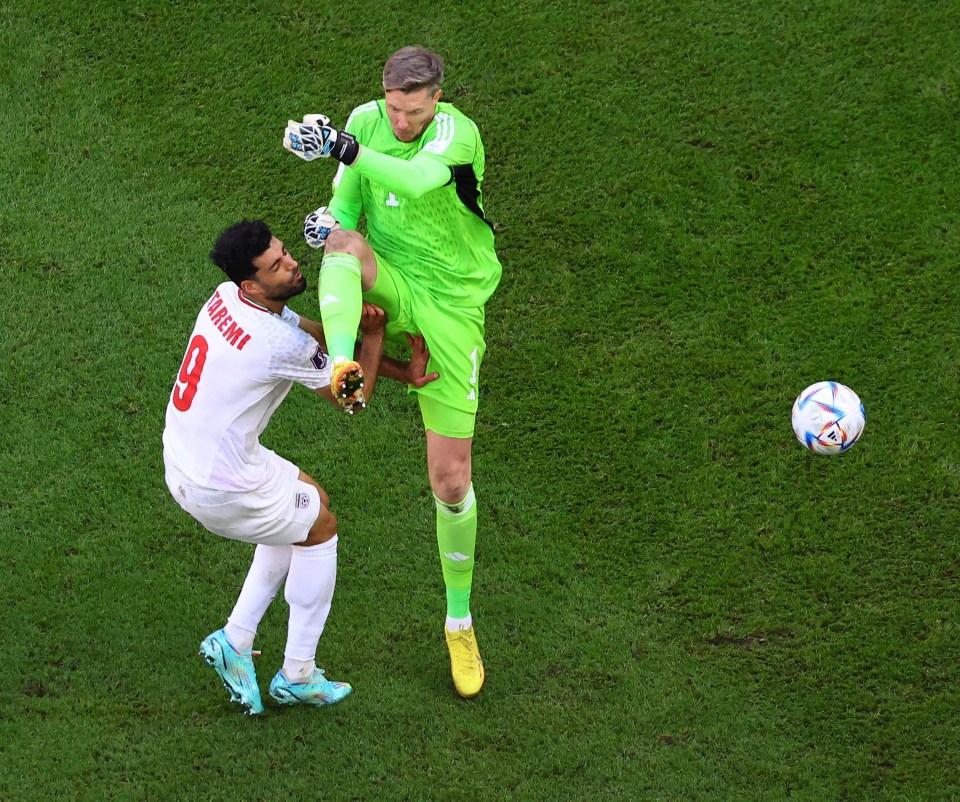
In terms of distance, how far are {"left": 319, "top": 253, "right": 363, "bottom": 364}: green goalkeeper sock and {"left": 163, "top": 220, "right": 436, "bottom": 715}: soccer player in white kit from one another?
0.15 m

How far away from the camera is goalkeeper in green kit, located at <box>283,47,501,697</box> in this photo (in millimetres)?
4598

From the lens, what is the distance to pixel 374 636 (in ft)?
18.5

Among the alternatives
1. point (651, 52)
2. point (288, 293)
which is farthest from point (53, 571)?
point (651, 52)

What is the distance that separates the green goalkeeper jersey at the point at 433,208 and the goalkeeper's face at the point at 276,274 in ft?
1.52

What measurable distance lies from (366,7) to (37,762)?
5.12 m

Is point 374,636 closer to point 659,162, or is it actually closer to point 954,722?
point 954,722

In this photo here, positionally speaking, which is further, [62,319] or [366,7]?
[366,7]

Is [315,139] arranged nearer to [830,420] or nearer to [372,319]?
[372,319]

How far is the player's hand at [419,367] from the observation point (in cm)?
504

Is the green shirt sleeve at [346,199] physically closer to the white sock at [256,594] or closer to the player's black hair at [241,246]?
the player's black hair at [241,246]

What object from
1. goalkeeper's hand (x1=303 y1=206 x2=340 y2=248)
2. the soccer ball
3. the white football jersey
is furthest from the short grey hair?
the soccer ball

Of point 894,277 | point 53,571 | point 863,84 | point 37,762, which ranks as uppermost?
point 863,84

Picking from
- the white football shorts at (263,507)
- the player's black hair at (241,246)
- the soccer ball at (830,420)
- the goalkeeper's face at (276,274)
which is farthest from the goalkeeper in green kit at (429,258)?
the soccer ball at (830,420)

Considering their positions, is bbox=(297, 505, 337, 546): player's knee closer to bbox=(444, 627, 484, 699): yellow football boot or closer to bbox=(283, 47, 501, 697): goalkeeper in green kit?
bbox=(283, 47, 501, 697): goalkeeper in green kit
